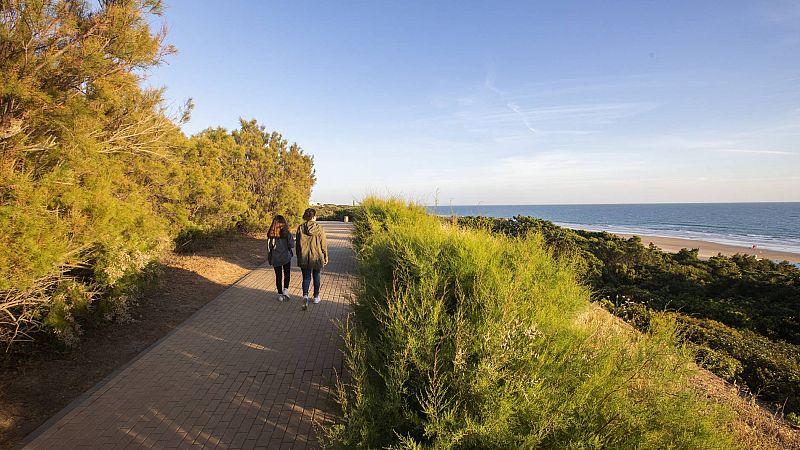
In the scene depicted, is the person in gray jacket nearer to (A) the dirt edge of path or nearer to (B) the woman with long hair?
(B) the woman with long hair

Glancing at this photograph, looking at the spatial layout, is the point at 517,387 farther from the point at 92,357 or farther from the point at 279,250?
the point at 279,250

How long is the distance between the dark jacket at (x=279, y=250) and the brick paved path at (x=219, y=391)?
126cm

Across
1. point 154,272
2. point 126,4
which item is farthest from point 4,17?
point 154,272

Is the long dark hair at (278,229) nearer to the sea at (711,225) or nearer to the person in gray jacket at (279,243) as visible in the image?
the person in gray jacket at (279,243)

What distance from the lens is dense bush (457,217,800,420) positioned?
6.34 metres

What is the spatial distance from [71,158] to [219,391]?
395 cm

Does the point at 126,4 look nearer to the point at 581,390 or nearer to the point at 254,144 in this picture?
the point at 581,390

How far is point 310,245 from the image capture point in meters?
7.34

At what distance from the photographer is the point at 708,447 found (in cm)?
214

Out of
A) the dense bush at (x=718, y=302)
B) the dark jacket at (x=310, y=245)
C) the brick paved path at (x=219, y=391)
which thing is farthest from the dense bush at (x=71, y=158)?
the dense bush at (x=718, y=302)

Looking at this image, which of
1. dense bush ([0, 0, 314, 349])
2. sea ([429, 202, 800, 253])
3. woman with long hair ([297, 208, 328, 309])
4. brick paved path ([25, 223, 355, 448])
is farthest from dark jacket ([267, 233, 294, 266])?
sea ([429, 202, 800, 253])

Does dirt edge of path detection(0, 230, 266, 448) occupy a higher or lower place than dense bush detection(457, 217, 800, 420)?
higher

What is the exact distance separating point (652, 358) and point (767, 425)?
3646 mm

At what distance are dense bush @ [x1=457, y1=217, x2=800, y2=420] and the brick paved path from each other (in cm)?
371
